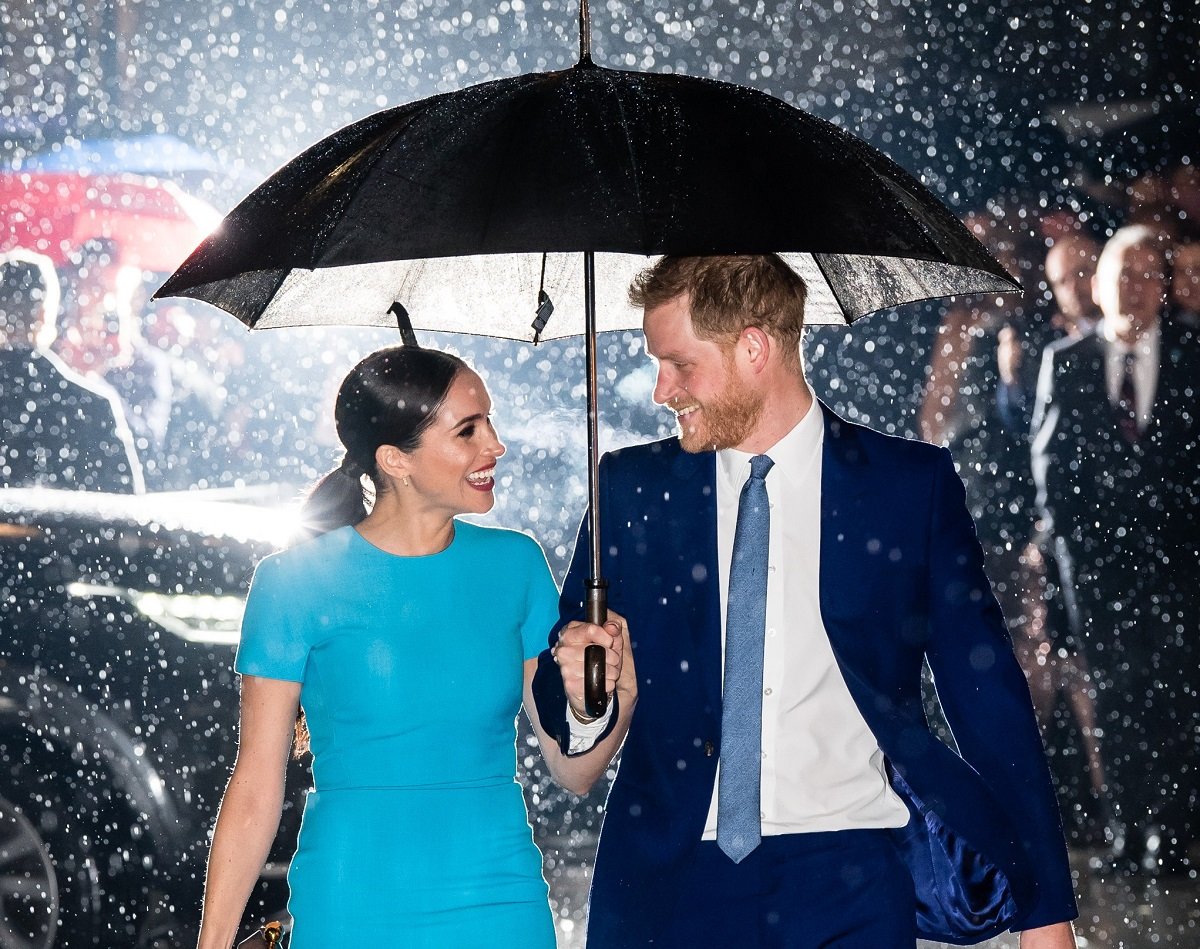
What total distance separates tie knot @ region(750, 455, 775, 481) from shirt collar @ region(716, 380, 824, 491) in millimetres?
25

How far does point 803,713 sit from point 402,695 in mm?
755

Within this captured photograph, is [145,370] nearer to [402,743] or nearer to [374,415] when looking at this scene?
[374,415]

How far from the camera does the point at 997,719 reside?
2537 mm

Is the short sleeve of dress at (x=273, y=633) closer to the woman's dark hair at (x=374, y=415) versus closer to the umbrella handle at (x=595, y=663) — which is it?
the woman's dark hair at (x=374, y=415)

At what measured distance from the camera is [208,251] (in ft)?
8.39

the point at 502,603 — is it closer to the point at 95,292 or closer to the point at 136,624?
the point at 136,624

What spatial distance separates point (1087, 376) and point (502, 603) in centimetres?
564

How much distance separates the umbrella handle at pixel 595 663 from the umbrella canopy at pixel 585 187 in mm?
531

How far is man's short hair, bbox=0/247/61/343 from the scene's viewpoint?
8320mm

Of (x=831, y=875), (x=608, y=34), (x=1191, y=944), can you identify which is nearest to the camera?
(x=831, y=875)

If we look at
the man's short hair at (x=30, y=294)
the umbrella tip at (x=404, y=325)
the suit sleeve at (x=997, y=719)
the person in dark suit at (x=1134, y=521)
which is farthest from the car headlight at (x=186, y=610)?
the person in dark suit at (x=1134, y=521)

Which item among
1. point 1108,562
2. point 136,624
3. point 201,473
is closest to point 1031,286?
point 1108,562

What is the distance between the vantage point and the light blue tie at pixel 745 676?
249 centimetres

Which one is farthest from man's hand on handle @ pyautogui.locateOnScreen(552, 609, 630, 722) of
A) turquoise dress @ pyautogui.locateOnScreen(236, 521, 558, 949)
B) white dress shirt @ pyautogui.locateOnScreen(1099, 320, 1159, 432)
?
white dress shirt @ pyautogui.locateOnScreen(1099, 320, 1159, 432)
